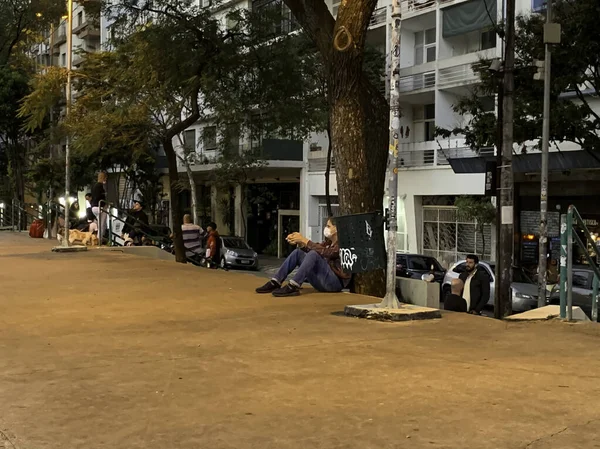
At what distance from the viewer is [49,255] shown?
17.1 meters

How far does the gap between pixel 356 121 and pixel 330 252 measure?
1921 mm

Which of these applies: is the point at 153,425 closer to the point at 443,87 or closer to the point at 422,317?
the point at 422,317

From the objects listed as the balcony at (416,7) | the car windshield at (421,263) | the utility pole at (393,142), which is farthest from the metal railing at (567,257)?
the balcony at (416,7)

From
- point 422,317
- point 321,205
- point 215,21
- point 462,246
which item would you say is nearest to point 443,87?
point 462,246

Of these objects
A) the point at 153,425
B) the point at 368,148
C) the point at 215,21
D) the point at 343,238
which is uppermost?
the point at 215,21

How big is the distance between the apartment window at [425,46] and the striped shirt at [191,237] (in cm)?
1430

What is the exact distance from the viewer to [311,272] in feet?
32.8

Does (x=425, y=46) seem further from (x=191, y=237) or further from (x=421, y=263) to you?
(x=191, y=237)

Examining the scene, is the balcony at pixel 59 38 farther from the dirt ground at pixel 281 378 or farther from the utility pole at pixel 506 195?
the dirt ground at pixel 281 378

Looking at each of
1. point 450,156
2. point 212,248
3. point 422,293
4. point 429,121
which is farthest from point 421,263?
point 422,293

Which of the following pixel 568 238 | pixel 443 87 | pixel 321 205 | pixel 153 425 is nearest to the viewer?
pixel 153 425

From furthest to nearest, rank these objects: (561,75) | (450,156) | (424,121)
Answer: (424,121) → (450,156) → (561,75)

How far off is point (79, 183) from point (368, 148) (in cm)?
3241

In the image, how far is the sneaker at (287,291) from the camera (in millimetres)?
9773
